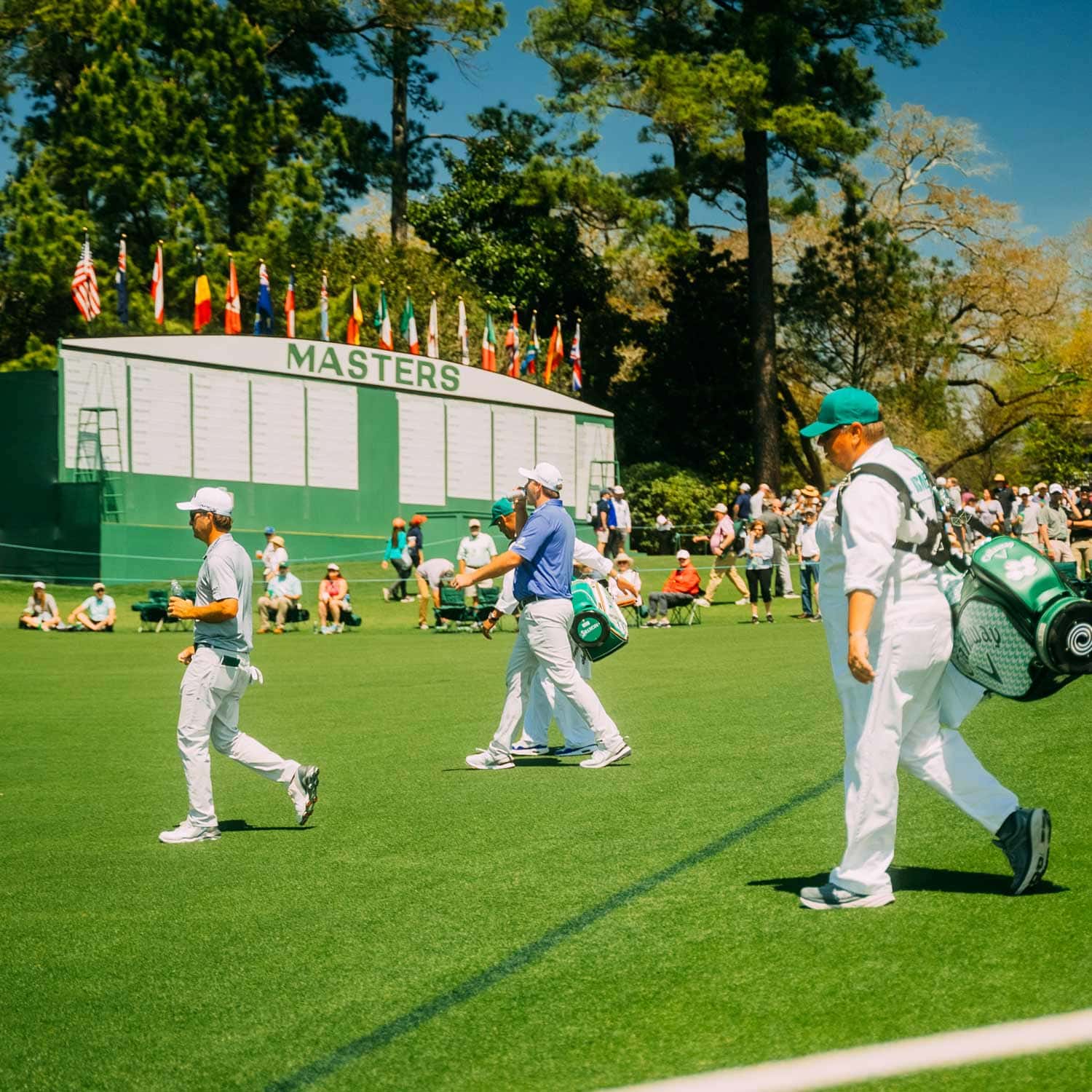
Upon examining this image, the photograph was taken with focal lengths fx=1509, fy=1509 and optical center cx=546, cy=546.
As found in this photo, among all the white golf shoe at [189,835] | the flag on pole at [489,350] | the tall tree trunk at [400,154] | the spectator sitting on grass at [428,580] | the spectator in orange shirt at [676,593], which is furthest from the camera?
the tall tree trunk at [400,154]

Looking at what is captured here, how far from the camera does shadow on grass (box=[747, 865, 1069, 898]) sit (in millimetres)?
5738

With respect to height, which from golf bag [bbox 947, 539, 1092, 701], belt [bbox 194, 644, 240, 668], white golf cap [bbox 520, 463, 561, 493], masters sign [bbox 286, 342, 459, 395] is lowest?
belt [bbox 194, 644, 240, 668]

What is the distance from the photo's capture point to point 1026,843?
216 inches

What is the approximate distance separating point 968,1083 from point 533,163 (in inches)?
1638

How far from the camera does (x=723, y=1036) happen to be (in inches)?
166

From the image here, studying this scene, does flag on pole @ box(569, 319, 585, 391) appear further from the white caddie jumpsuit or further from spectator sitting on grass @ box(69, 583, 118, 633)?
the white caddie jumpsuit

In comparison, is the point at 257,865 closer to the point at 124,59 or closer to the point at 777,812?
the point at 777,812

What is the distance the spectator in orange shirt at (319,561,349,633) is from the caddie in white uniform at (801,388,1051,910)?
66.0 ft

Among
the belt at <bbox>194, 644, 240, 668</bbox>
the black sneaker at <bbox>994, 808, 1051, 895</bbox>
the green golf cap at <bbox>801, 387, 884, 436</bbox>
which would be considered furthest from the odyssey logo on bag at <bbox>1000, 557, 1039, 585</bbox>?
the belt at <bbox>194, 644, 240, 668</bbox>

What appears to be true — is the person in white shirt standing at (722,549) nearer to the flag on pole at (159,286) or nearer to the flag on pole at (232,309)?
the flag on pole at (232,309)

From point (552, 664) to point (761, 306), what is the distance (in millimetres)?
32909

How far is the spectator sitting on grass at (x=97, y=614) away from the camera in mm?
25016

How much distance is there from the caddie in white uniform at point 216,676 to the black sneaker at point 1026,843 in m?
3.82

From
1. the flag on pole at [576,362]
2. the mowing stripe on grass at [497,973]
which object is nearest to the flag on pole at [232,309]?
the flag on pole at [576,362]
